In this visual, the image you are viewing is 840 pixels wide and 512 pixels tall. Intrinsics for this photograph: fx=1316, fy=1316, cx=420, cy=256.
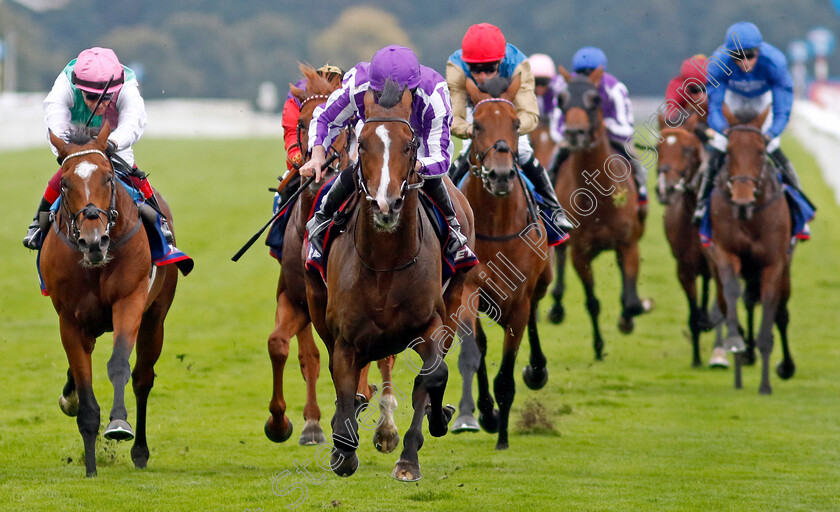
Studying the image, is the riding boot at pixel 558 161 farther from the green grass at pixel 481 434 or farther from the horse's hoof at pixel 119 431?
the horse's hoof at pixel 119 431

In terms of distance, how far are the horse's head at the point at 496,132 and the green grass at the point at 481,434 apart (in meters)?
1.75

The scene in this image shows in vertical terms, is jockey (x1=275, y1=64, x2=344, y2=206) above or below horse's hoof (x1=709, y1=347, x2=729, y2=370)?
above

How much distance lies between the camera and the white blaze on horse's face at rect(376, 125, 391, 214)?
221 inches

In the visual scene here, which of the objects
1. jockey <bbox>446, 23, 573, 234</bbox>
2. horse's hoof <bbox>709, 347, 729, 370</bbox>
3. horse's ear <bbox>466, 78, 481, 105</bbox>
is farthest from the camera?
horse's hoof <bbox>709, 347, 729, 370</bbox>

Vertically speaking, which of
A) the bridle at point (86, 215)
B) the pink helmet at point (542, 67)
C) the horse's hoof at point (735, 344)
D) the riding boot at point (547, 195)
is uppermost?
the pink helmet at point (542, 67)

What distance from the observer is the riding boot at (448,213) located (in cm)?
662

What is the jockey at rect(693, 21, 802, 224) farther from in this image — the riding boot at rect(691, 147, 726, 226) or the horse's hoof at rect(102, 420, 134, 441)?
the horse's hoof at rect(102, 420, 134, 441)

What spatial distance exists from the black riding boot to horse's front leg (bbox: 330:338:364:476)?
576 millimetres

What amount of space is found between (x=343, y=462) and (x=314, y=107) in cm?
251

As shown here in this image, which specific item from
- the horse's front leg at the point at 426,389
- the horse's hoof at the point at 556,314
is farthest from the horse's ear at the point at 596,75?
the horse's front leg at the point at 426,389

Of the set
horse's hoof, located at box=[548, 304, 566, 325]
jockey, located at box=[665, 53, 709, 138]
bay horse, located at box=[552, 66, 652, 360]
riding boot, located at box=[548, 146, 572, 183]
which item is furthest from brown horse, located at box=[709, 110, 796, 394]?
horse's hoof, located at box=[548, 304, 566, 325]

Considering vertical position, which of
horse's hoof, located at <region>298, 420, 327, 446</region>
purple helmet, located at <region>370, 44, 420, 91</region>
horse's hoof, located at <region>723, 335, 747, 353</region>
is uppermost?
purple helmet, located at <region>370, 44, 420, 91</region>

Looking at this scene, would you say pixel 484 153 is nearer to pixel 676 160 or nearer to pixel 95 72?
pixel 95 72

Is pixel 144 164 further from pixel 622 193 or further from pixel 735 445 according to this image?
pixel 735 445
